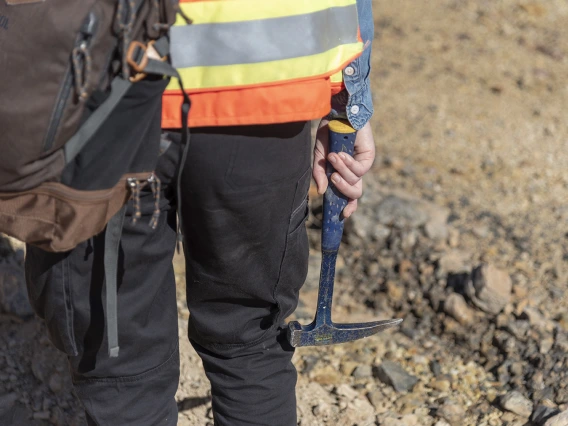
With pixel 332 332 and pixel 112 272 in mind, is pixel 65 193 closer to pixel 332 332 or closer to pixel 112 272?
pixel 112 272

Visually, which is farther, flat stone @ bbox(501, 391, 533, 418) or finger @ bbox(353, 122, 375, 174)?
flat stone @ bbox(501, 391, 533, 418)

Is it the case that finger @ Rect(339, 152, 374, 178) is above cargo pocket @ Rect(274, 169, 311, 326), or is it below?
above

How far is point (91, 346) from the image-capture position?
1.59 meters

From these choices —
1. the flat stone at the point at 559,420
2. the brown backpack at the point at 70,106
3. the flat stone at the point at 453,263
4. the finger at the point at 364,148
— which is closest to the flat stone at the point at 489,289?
the flat stone at the point at 453,263

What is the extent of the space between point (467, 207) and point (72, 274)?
8.31 feet

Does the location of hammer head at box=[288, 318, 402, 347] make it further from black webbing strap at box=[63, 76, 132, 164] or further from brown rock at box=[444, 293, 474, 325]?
brown rock at box=[444, 293, 474, 325]

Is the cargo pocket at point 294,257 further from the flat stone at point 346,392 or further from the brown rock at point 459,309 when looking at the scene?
the brown rock at point 459,309

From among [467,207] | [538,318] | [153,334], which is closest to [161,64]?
[153,334]

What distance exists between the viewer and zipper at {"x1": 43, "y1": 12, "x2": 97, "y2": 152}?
1264 mm

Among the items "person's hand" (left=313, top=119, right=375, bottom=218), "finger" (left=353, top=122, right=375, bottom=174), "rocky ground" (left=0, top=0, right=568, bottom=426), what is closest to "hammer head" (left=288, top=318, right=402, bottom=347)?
"person's hand" (left=313, top=119, right=375, bottom=218)

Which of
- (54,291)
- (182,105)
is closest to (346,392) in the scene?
(54,291)

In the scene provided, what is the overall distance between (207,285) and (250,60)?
0.49 meters

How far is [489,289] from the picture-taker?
2.80 m

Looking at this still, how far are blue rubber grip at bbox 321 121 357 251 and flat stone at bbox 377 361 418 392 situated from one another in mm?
882
